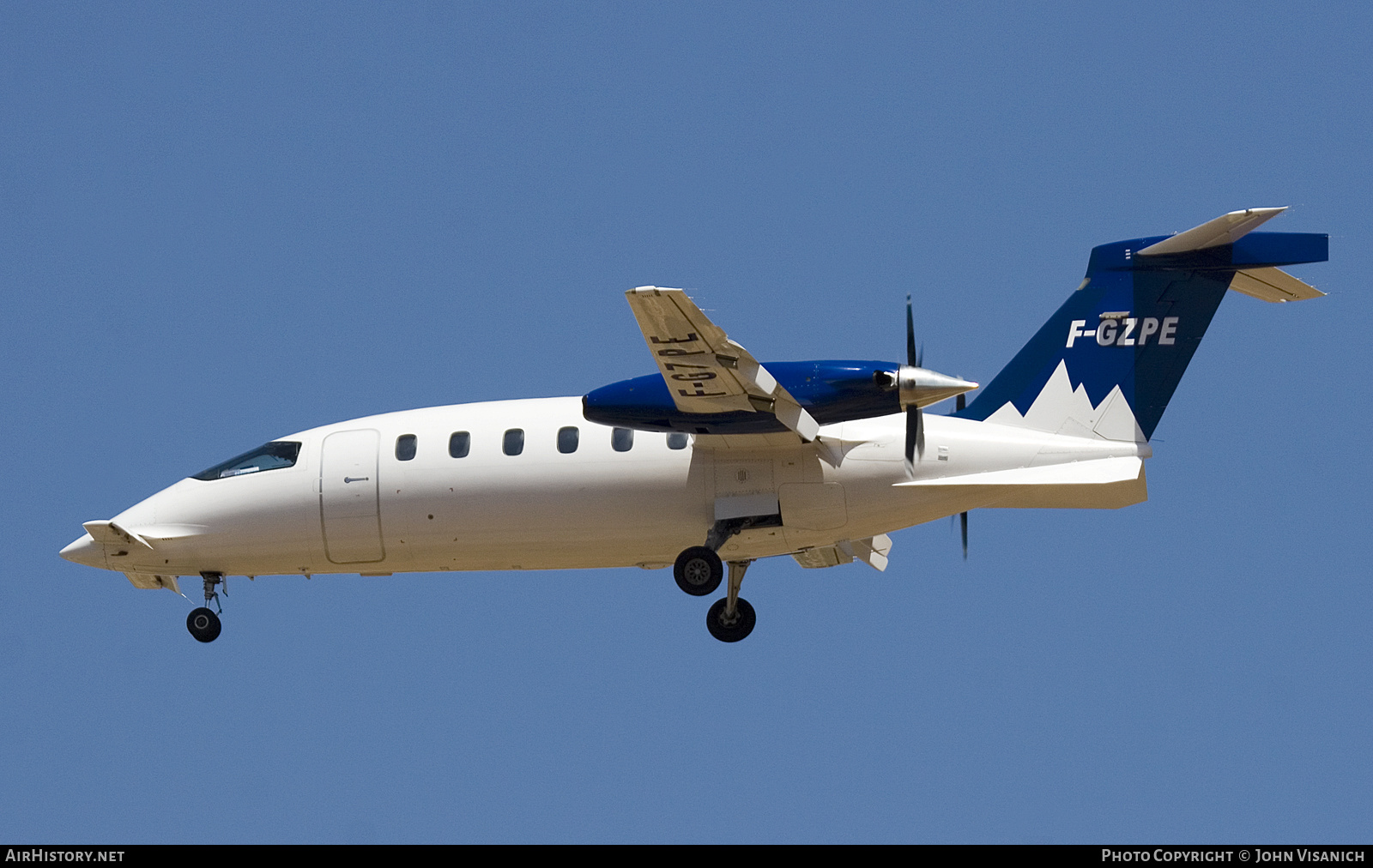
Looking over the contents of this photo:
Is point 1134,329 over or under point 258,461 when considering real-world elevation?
over

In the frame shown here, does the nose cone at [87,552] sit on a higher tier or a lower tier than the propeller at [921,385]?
lower

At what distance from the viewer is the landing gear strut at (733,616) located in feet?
100

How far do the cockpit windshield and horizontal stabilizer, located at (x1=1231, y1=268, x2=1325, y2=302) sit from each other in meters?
15.3

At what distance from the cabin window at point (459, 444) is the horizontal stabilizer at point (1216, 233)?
10.9m

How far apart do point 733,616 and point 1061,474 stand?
18.9 ft

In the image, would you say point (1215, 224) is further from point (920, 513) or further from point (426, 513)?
point (426, 513)

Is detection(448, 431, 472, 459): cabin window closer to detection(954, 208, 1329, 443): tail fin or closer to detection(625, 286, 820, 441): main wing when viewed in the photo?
detection(625, 286, 820, 441): main wing

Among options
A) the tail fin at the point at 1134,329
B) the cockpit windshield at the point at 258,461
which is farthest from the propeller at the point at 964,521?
the cockpit windshield at the point at 258,461

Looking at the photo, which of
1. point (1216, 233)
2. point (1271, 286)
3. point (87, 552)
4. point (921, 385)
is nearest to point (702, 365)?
point (921, 385)

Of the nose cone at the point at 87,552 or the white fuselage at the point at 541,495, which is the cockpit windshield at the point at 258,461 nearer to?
the white fuselage at the point at 541,495

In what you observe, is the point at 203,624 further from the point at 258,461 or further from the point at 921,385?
the point at 921,385

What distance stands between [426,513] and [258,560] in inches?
128

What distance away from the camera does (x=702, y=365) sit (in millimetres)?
26969

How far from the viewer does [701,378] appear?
89.4ft
